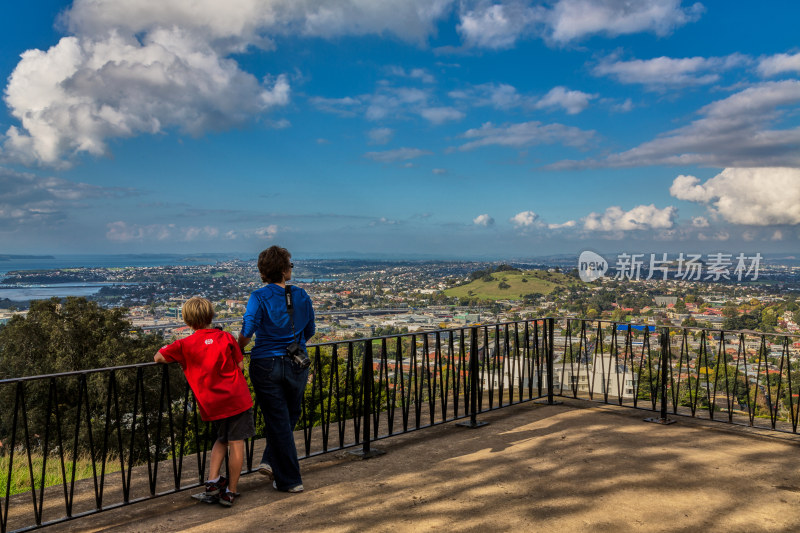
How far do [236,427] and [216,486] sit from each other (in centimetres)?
45

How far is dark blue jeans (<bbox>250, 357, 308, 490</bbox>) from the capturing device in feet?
13.0

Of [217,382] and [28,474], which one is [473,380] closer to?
[217,382]

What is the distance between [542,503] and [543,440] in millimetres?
1609

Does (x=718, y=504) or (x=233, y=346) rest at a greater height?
(x=233, y=346)

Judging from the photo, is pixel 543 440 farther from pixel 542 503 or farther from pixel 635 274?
pixel 635 274

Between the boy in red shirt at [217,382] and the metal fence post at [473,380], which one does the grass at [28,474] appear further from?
the metal fence post at [473,380]

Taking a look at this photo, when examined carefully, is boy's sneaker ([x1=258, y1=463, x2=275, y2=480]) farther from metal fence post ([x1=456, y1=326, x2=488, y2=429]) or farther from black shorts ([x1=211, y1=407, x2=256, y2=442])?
metal fence post ([x1=456, y1=326, x2=488, y2=429])

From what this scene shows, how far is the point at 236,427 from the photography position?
12.5 ft

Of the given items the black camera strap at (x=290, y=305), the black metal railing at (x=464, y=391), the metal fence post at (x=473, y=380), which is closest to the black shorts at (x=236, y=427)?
the black metal railing at (x=464, y=391)

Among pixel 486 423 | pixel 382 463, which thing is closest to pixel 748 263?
pixel 486 423

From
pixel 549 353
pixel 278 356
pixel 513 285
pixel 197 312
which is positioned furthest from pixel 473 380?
pixel 513 285

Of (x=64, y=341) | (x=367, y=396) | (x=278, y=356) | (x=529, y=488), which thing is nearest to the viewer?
(x=278, y=356)

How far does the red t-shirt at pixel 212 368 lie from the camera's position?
3613 mm

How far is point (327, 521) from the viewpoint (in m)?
3.53
